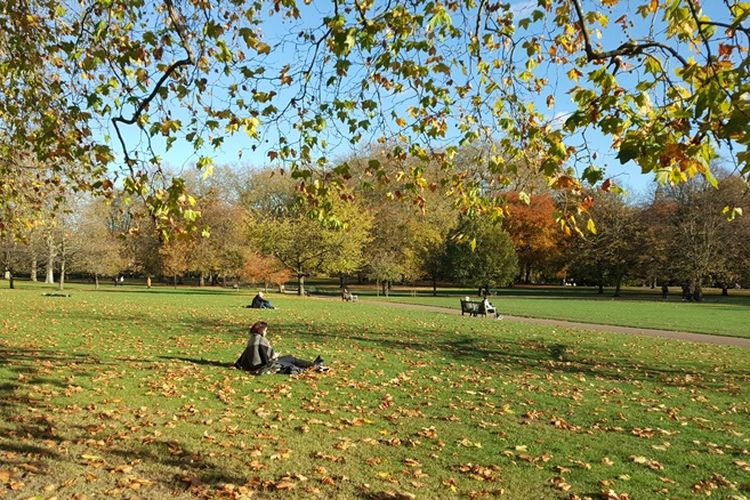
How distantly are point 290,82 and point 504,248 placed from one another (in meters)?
50.3

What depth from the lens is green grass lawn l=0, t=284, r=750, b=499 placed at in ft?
17.0

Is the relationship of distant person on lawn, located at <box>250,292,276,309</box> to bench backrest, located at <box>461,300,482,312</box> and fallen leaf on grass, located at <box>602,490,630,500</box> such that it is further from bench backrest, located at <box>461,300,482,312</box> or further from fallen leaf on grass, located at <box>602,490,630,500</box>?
fallen leaf on grass, located at <box>602,490,630,500</box>

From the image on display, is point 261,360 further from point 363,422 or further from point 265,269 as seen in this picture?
point 265,269

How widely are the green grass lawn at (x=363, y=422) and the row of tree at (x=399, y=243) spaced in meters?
31.1

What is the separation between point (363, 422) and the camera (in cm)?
724

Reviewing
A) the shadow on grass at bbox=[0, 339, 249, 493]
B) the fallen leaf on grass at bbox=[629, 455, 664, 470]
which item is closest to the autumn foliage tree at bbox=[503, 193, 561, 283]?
the fallen leaf on grass at bbox=[629, 455, 664, 470]

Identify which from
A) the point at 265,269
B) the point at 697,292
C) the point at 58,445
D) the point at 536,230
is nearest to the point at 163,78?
the point at 58,445

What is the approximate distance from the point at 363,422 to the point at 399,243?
155ft

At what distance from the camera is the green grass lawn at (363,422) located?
5.17 metres

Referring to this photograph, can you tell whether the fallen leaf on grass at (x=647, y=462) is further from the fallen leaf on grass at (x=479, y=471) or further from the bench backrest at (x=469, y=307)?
the bench backrest at (x=469, y=307)

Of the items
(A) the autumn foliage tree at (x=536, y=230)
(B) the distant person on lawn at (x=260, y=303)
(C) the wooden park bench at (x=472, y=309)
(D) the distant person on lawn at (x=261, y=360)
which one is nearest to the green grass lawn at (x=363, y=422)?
(D) the distant person on lawn at (x=261, y=360)

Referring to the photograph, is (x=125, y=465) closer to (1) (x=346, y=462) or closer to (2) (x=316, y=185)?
(1) (x=346, y=462)

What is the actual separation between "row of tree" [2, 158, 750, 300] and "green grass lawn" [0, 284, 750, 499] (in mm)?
31066

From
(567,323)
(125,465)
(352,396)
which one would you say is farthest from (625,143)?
(567,323)
